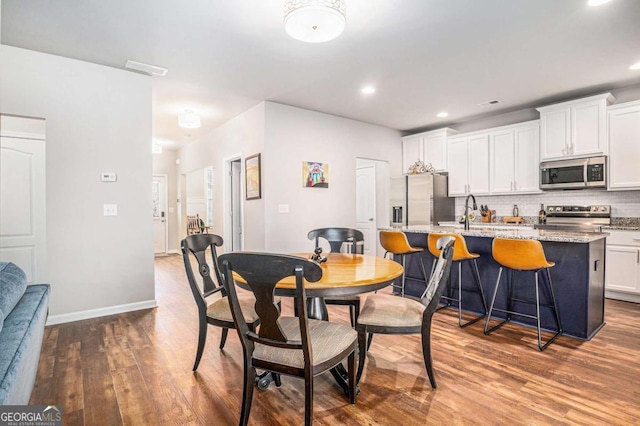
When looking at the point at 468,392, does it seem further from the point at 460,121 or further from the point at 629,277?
the point at 460,121

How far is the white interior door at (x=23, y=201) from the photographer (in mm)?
3475

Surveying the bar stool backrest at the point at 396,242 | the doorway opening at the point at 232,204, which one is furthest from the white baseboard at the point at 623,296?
the doorway opening at the point at 232,204

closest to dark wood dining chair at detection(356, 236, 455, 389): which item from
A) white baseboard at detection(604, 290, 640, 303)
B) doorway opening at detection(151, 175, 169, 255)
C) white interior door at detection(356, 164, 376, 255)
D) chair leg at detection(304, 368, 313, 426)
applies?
chair leg at detection(304, 368, 313, 426)

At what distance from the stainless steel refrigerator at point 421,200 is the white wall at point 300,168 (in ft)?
2.80

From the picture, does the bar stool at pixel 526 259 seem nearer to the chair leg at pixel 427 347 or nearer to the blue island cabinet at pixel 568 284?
the blue island cabinet at pixel 568 284

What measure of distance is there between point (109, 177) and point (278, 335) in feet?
10.0

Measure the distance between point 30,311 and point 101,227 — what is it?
1976 mm

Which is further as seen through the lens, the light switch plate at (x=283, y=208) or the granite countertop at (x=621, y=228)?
the light switch plate at (x=283, y=208)

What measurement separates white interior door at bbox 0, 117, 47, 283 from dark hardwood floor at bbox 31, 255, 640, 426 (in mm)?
1034

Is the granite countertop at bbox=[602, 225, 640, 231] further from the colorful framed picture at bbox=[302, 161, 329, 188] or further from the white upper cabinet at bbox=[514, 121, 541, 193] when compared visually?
the colorful framed picture at bbox=[302, 161, 329, 188]

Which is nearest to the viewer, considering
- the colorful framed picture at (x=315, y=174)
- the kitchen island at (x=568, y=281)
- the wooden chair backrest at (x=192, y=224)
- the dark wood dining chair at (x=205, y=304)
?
the dark wood dining chair at (x=205, y=304)

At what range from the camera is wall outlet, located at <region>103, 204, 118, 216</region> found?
355cm

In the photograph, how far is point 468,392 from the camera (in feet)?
6.60

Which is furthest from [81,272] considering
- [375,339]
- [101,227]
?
[375,339]
